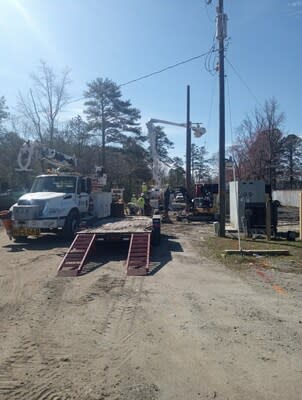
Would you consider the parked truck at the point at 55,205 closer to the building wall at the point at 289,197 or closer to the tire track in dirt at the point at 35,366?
the tire track in dirt at the point at 35,366

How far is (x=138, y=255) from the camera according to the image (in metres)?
10.7

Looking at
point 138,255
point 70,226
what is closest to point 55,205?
point 70,226

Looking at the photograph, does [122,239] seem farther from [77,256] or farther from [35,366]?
[35,366]

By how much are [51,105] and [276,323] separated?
41.8 metres

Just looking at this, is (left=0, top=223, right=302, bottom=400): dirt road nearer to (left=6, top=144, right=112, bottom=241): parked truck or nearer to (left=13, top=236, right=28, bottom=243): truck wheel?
(left=6, top=144, right=112, bottom=241): parked truck

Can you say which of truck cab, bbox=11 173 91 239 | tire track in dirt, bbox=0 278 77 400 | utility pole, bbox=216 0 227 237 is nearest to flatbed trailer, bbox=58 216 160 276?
truck cab, bbox=11 173 91 239

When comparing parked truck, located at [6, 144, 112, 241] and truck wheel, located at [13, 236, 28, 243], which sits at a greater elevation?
parked truck, located at [6, 144, 112, 241]

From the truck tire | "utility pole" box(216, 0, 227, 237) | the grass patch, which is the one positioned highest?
"utility pole" box(216, 0, 227, 237)

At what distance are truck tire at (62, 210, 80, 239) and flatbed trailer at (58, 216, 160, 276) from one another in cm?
275

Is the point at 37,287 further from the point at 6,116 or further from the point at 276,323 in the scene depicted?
the point at 6,116

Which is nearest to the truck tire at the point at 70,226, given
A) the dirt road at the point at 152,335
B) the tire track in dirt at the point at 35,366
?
the dirt road at the point at 152,335

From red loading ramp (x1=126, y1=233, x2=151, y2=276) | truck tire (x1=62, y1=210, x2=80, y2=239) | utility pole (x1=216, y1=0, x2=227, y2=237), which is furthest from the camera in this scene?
utility pole (x1=216, y1=0, x2=227, y2=237)

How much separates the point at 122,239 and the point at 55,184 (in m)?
5.40

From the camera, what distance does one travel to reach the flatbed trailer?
9656 mm
